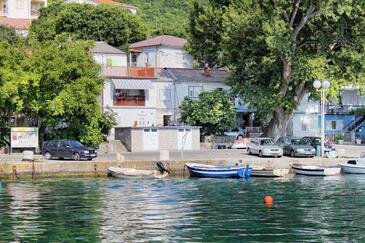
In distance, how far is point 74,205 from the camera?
36.0 meters

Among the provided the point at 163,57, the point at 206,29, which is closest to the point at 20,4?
the point at 163,57

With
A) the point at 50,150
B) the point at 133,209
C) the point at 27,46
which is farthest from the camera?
the point at 27,46

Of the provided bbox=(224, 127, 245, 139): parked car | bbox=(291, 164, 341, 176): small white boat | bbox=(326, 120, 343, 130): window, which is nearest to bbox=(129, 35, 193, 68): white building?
bbox=(326, 120, 343, 130): window

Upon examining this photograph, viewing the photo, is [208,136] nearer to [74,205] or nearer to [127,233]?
[74,205]

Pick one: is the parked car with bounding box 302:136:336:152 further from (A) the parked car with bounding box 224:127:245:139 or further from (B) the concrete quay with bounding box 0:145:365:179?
(A) the parked car with bounding box 224:127:245:139

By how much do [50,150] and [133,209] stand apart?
2221cm

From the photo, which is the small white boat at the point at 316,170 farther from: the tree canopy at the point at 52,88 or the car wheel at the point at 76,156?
the tree canopy at the point at 52,88

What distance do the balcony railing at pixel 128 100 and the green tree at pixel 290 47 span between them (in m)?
11.5

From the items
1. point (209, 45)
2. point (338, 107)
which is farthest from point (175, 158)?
point (338, 107)

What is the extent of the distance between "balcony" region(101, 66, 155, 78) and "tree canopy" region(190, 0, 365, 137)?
1189cm

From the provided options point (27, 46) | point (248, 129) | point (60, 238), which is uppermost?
point (27, 46)

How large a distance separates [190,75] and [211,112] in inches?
454

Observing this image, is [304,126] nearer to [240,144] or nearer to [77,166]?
[240,144]

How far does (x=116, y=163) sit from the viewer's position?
51719mm
